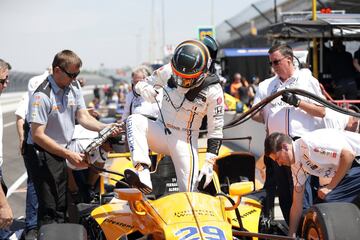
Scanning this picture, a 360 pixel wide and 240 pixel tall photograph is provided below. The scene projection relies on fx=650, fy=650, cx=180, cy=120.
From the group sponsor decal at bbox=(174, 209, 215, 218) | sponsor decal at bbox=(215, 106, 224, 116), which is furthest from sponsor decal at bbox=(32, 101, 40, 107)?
sponsor decal at bbox=(174, 209, 215, 218)

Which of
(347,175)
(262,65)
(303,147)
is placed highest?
(303,147)

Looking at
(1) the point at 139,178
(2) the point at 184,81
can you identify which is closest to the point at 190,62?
(2) the point at 184,81

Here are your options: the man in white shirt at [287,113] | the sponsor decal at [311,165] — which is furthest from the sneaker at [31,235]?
the sponsor decal at [311,165]

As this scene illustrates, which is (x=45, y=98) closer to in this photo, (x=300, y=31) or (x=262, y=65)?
(x=300, y=31)

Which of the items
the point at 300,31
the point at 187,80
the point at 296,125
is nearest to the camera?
the point at 187,80

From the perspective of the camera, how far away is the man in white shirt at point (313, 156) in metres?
5.38

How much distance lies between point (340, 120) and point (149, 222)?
327 centimetres

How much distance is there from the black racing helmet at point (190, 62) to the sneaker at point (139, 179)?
2.62 feet

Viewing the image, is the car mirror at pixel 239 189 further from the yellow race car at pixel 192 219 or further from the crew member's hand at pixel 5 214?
the crew member's hand at pixel 5 214

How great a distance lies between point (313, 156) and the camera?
5.46 m

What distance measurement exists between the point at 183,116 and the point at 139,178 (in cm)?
86

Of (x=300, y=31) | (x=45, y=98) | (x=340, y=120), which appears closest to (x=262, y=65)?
(x=300, y=31)

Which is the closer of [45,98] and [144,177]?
[144,177]

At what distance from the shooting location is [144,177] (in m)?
4.81
